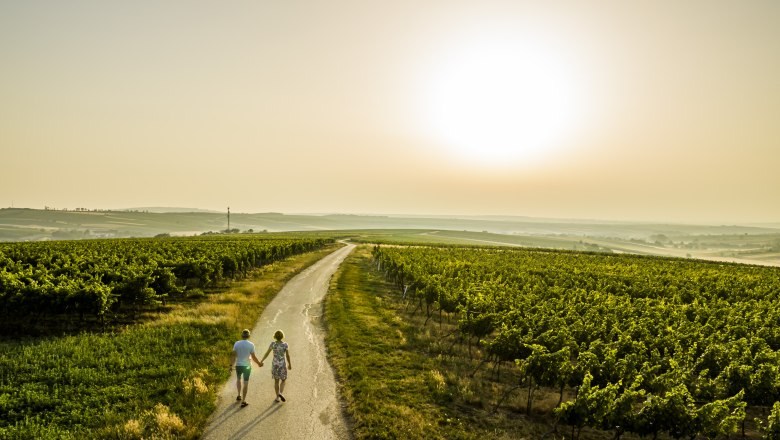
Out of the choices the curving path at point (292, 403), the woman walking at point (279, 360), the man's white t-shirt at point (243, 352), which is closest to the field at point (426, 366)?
the curving path at point (292, 403)

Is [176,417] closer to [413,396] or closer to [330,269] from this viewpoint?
[413,396]

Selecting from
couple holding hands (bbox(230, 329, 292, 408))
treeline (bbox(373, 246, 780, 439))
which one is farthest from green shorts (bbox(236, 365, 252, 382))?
treeline (bbox(373, 246, 780, 439))

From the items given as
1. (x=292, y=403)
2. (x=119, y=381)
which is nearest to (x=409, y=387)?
(x=292, y=403)

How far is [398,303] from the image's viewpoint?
36438 mm

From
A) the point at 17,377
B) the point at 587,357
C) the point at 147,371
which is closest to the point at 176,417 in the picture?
the point at 147,371

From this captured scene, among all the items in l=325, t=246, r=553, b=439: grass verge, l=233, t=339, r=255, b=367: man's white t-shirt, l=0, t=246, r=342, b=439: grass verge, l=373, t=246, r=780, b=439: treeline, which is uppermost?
l=233, t=339, r=255, b=367: man's white t-shirt

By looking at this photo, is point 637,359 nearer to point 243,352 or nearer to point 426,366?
point 426,366

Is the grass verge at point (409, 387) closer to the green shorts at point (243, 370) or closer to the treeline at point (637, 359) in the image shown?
the treeline at point (637, 359)

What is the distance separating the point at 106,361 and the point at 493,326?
2022 centimetres

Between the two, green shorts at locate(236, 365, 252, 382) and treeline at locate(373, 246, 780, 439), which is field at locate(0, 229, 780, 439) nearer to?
treeline at locate(373, 246, 780, 439)

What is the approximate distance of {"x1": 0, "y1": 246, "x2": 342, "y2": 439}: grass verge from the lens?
41.9 feet

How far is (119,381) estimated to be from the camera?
1625 centimetres

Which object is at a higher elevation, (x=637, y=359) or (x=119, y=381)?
(x=637, y=359)

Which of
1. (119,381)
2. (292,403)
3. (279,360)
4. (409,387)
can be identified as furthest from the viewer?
(409,387)
